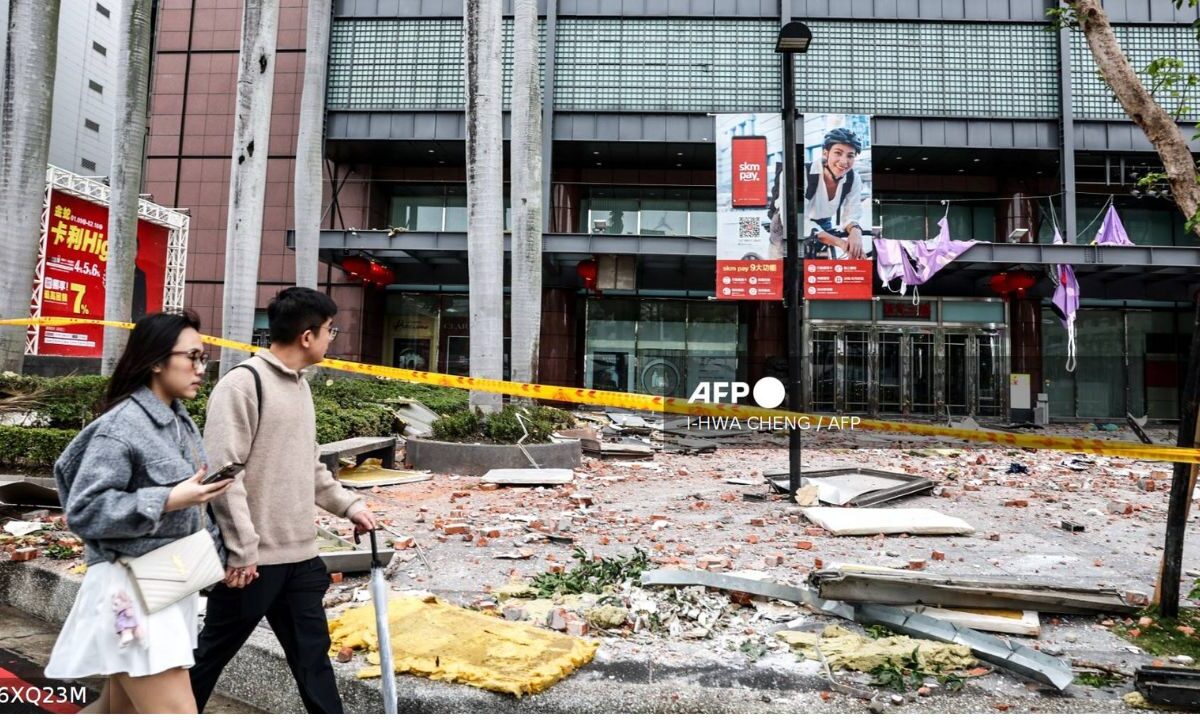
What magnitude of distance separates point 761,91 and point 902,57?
4.54 meters

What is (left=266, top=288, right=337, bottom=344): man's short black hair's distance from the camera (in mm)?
2797

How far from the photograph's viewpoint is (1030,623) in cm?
408

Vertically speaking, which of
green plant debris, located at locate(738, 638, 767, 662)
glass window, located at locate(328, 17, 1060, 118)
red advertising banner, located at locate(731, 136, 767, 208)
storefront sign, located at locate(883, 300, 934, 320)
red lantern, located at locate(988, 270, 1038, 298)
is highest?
glass window, located at locate(328, 17, 1060, 118)

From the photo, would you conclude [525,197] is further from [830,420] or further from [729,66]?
[729,66]

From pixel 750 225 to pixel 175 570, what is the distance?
57.2ft

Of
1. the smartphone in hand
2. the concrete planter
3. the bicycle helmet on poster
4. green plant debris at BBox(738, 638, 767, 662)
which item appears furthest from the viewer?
the bicycle helmet on poster

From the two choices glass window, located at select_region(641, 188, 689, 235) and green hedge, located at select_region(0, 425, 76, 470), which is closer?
green hedge, located at select_region(0, 425, 76, 470)

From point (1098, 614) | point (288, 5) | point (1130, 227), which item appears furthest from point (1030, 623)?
point (288, 5)

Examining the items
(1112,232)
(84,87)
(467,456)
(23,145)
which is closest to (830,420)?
(467,456)

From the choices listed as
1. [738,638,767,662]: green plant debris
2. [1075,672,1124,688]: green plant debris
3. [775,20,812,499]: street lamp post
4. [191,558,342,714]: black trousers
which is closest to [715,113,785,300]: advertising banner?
[775,20,812,499]: street lamp post

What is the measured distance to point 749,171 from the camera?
60.1 feet

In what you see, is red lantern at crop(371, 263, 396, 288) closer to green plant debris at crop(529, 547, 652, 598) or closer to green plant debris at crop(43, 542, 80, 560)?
green plant debris at crop(43, 542, 80, 560)

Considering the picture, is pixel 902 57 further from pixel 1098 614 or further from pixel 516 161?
pixel 1098 614

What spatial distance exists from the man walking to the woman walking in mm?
205
